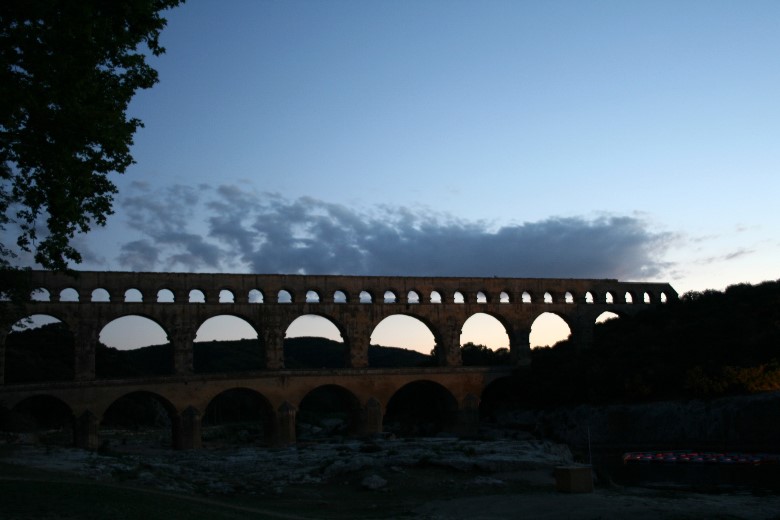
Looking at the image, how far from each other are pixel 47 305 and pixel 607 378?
3088 cm

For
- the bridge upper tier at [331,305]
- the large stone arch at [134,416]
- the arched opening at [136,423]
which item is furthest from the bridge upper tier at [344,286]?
the large stone arch at [134,416]

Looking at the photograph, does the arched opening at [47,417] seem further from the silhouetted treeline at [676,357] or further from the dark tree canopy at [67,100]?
the dark tree canopy at [67,100]

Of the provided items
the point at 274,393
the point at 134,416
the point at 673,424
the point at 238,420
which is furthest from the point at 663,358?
the point at 134,416

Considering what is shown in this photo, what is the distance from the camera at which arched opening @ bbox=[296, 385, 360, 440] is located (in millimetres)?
42938

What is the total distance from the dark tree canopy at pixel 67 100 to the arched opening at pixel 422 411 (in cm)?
3278

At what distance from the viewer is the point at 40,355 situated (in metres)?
59.8

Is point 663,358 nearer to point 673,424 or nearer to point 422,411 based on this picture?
point 673,424

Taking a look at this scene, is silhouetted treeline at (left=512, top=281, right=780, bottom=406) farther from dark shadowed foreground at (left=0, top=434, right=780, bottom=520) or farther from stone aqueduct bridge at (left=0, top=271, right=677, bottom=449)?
dark shadowed foreground at (left=0, top=434, right=780, bottom=520)

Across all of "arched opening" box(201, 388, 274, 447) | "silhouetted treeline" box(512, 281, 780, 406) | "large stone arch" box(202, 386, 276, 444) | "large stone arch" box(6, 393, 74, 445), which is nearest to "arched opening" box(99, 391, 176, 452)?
"large stone arch" box(6, 393, 74, 445)

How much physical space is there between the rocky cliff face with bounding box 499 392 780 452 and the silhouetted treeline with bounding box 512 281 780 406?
3.61 feet

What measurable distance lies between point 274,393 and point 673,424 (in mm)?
20881

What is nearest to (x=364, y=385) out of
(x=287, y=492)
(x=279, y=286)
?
(x=279, y=286)

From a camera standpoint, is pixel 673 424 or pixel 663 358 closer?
pixel 673 424

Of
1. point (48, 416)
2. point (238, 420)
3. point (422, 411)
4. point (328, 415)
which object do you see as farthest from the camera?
point (238, 420)
